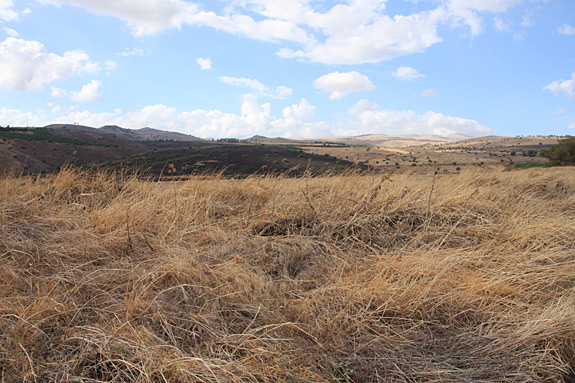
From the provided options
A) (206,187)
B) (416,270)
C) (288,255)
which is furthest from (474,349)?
(206,187)

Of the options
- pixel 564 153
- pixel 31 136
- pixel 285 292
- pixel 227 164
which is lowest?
pixel 285 292

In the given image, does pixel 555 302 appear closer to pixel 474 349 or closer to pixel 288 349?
pixel 474 349

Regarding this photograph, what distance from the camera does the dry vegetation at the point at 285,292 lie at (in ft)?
6.47

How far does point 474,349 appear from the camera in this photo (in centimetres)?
219

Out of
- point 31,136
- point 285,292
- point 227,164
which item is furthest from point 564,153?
point 31,136

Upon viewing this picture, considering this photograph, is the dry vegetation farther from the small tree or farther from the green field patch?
the green field patch

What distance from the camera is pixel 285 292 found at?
2.73m

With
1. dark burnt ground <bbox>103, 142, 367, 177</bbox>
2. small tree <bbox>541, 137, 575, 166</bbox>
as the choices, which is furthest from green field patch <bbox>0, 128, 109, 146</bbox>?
small tree <bbox>541, 137, 575, 166</bbox>

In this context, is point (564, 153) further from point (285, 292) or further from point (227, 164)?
point (285, 292)

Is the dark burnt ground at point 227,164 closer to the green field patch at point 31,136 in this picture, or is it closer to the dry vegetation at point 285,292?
the dry vegetation at point 285,292

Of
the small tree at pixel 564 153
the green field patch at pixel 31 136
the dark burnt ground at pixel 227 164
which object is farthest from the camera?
the green field patch at pixel 31 136

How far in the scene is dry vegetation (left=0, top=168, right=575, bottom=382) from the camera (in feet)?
6.47

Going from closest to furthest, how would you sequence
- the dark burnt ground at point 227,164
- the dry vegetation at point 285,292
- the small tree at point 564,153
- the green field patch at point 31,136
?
the dry vegetation at point 285,292
the dark burnt ground at point 227,164
the small tree at point 564,153
the green field patch at point 31,136

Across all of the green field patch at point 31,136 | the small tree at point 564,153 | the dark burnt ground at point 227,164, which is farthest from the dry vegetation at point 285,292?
the green field patch at point 31,136
